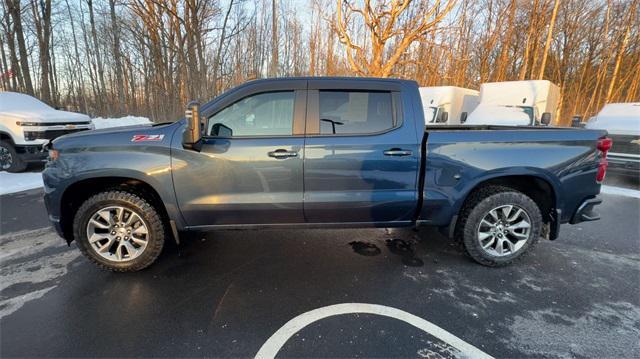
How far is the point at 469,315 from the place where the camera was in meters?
2.51

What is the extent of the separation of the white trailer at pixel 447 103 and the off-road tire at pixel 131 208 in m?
9.37

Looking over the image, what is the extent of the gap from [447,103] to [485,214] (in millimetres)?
8579

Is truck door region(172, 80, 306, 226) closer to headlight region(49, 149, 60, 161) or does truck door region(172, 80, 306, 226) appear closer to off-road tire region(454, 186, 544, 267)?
headlight region(49, 149, 60, 161)

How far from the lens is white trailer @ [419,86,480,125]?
10688 millimetres

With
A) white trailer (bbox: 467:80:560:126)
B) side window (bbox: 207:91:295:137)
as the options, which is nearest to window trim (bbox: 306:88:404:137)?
side window (bbox: 207:91:295:137)

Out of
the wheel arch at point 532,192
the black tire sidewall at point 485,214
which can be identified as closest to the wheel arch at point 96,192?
the wheel arch at point 532,192

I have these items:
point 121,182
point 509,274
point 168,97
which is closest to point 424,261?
point 509,274

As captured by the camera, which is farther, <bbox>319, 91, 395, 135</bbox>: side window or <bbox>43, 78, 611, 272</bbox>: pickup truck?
<bbox>319, 91, 395, 135</bbox>: side window

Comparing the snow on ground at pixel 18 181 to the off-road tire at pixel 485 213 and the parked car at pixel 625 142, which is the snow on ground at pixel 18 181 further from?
the parked car at pixel 625 142

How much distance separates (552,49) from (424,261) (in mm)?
27737

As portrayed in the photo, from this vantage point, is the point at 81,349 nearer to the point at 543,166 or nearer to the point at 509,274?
the point at 509,274

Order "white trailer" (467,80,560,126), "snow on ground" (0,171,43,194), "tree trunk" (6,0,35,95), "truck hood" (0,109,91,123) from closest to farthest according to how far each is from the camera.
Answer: "snow on ground" (0,171,43,194) → "truck hood" (0,109,91,123) → "white trailer" (467,80,560,126) → "tree trunk" (6,0,35,95)

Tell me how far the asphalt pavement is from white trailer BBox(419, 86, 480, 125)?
24.4 feet

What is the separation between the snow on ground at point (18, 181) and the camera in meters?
6.00
